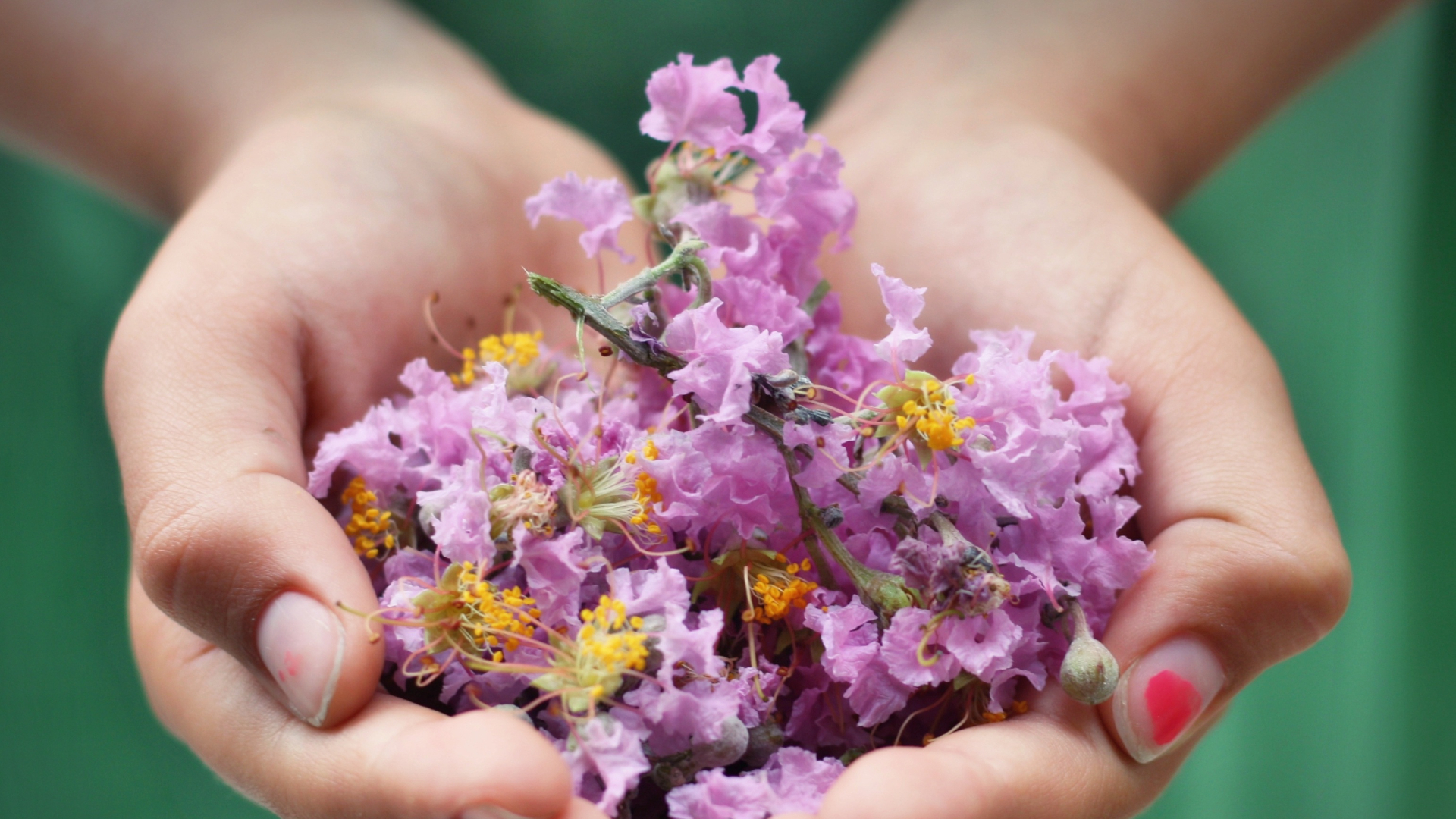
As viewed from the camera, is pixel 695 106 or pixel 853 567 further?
pixel 695 106

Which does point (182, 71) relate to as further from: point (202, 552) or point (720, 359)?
point (720, 359)

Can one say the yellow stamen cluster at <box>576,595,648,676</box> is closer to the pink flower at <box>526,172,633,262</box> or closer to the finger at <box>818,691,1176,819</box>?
the finger at <box>818,691,1176,819</box>

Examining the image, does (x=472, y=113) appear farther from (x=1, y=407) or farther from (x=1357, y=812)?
(x=1357, y=812)

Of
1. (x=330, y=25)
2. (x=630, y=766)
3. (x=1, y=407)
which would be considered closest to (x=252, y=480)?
(x=630, y=766)

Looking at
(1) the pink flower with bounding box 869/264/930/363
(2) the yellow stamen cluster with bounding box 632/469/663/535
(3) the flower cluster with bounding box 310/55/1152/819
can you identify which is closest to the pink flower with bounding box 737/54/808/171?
(3) the flower cluster with bounding box 310/55/1152/819

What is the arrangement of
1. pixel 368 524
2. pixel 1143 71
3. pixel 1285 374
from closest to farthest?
1. pixel 368 524
2. pixel 1143 71
3. pixel 1285 374

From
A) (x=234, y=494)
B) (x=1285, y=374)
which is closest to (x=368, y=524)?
(x=234, y=494)
